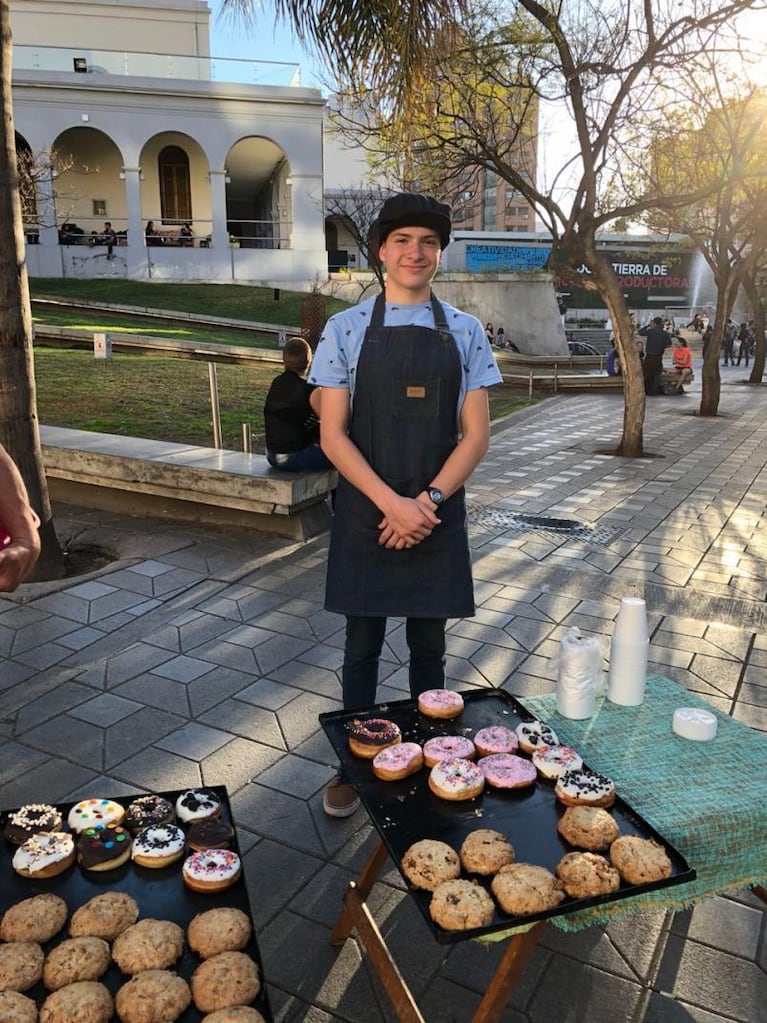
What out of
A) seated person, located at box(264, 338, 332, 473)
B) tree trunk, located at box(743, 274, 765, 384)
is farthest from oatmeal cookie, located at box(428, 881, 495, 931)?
tree trunk, located at box(743, 274, 765, 384)

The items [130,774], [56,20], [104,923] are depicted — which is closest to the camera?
[104,923]

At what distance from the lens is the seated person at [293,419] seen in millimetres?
5871

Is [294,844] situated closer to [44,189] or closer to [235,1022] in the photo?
[235,1022]

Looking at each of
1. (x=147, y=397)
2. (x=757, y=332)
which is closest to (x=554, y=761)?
(x=147, y=397)

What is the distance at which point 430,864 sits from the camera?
1642mm

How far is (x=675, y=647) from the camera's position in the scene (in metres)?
4.39

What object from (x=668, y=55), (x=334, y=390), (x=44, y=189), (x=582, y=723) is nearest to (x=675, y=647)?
(x=582, y=723)

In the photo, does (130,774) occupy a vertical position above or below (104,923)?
below

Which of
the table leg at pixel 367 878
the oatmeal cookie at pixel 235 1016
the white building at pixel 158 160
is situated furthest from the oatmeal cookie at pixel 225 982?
the white building at pixel 158 160

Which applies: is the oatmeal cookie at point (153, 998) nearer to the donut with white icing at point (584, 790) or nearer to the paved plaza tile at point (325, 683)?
the paved plaza tile at point (325, 683)

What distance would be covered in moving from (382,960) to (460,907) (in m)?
0.49

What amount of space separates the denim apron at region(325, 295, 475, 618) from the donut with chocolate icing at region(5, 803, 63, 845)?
1.14 metres

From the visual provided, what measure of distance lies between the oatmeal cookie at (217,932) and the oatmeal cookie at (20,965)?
279 mm

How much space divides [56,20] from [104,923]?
44.0m
